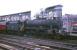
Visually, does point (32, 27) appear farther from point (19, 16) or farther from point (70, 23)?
point (70, 23)

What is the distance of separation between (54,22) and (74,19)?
4305mm

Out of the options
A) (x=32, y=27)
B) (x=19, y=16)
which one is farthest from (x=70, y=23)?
(x=19, y=16)

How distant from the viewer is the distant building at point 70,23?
61.7 ft

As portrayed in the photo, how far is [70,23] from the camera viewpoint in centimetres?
1948

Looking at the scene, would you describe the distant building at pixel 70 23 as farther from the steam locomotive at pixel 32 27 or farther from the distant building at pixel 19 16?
the distant building at pixel 19 16

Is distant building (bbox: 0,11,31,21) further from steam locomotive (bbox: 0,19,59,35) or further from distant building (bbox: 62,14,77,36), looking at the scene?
distant building (bbox: 62,14,77,36)

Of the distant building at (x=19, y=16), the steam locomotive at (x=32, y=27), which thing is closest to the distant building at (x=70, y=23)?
the steam locomotive at (x=32, y=27)

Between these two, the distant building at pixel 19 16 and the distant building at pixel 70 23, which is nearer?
the distant building at pixel 70 23

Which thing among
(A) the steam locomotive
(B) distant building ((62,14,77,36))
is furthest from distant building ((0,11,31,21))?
(B) distant building ((62,14,77,36))

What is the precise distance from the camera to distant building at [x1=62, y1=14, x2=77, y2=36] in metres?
18.8

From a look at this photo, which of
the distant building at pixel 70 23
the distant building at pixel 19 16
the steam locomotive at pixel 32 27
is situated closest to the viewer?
the distant building at pixel 70 23

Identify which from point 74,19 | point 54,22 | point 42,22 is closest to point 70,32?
point 74,19

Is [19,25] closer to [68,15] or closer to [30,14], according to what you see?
[30,14]

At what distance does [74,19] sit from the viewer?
18547 mm
